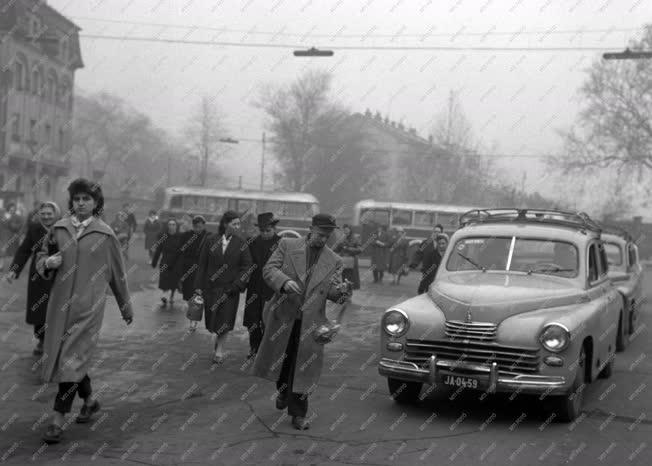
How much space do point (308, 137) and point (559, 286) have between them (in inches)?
2353

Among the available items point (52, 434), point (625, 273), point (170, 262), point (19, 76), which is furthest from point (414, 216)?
point (52, 434)

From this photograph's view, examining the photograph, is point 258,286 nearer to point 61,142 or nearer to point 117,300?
point 117,300

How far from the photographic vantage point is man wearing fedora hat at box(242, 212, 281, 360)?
10.1 meters

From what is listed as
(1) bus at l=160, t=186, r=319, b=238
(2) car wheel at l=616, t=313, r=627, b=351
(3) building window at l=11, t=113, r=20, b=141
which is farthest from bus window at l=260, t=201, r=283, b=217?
(2) car wheel at l=616, t=313, r=627, b=351

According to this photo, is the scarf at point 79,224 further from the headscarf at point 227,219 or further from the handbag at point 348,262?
the handbag at point 348,262

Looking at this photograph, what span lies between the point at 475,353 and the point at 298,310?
1609 mm

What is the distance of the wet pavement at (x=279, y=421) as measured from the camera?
609 cm

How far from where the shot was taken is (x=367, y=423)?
7148 millimetres

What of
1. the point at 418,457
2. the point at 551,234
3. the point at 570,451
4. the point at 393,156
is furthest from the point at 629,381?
the point at 393,156

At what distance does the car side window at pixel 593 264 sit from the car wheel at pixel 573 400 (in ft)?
4.84

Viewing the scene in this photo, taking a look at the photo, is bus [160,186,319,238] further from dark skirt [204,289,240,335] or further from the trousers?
the trousers

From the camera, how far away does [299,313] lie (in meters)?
6.92

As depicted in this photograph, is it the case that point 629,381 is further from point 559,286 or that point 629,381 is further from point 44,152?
point 44,152

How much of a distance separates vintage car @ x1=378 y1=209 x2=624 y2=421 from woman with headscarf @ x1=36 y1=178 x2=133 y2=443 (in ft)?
8.51
